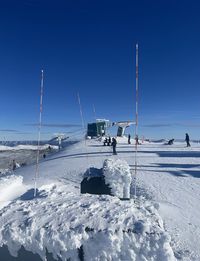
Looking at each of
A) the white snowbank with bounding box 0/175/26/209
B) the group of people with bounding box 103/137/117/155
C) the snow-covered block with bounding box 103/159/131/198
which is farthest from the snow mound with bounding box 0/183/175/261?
the group of people with bounding box 103/137/117/155

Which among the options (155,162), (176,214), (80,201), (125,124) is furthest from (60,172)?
(125,124)

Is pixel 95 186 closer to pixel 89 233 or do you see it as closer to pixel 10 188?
pixel 10 188

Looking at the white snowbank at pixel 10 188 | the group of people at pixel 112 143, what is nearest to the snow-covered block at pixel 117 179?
the white snowbank at pixel 10 188

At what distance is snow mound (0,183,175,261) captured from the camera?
5312 mm

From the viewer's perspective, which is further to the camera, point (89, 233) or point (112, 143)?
point (112, 143)

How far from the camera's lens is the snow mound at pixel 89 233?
531 cm

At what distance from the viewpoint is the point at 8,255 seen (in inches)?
230

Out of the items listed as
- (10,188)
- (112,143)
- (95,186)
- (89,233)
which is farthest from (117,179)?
(112,143)

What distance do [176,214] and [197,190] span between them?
15.2 ft

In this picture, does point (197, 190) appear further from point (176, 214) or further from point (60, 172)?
point (60, 172)

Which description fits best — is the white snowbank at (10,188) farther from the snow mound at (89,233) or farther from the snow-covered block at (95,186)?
the snow mound at (89,233)

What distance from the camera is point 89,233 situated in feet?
17.9

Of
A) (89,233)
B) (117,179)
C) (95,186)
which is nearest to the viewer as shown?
(89,233)

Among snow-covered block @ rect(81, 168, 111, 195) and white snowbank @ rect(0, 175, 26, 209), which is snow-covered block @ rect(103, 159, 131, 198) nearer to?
snow-covered block @ rect(81, 168, 111, 195)
